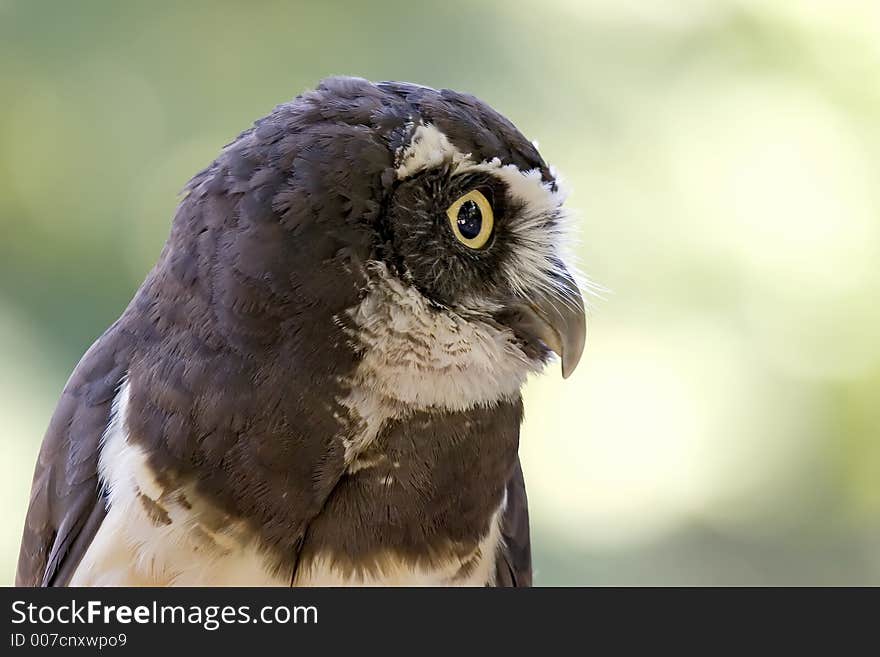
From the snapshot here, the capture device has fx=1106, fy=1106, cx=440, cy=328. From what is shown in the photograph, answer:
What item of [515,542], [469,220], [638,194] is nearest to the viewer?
[469,220]

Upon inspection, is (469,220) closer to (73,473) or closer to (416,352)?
(416,352)

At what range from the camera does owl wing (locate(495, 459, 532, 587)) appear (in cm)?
199

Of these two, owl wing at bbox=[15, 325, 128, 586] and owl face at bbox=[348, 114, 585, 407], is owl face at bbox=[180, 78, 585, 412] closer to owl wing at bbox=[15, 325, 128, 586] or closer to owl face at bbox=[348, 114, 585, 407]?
owl face at bbox=[348, 114, 585, 407]

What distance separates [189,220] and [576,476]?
9.31 feet

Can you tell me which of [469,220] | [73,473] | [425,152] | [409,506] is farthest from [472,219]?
[73,473]

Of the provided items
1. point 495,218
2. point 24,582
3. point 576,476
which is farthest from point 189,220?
point 576,476

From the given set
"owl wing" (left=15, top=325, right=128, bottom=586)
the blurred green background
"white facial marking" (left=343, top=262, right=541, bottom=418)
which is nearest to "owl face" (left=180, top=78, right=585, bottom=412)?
"white facial marking" (left=343, top=262, right=541, bottom=418)

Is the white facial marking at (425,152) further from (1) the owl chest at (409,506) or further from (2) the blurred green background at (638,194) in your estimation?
(2) the blurred green background at (638,194)

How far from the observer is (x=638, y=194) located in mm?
4590

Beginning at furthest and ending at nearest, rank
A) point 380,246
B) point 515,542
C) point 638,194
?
point 638,194 → point 515,542 → point 380,246

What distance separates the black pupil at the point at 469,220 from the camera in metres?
1.76

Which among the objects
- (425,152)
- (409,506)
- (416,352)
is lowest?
(409,506)

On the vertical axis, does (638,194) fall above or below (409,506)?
above

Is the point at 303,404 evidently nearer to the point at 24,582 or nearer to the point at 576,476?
the point at 24,582
